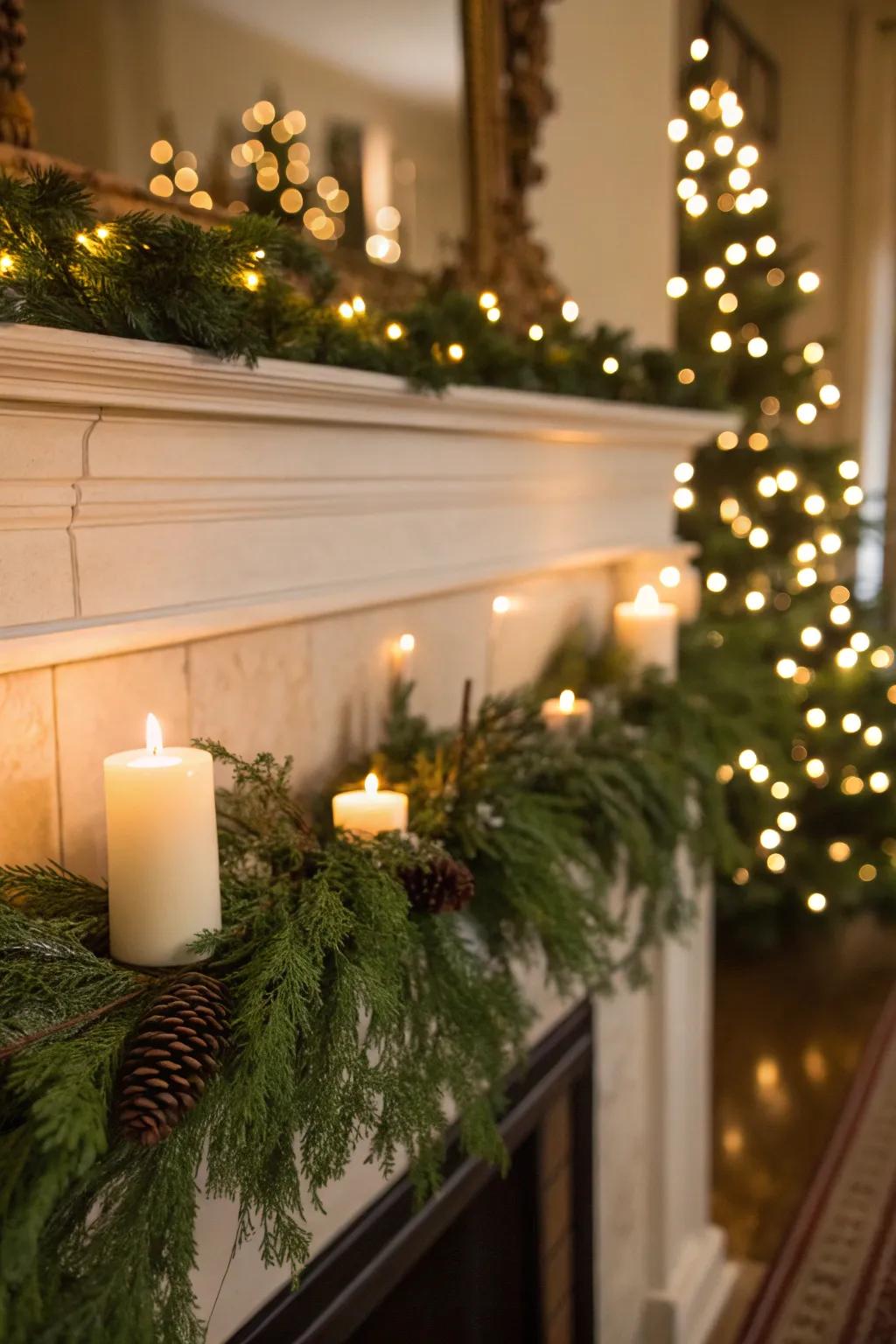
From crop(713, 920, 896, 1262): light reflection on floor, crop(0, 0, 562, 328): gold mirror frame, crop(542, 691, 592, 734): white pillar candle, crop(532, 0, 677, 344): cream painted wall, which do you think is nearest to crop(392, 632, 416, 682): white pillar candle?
crop(542, 691, 592, 734): white pillar candle

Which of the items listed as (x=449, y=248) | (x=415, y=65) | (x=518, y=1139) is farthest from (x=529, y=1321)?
(x=415, y=65)

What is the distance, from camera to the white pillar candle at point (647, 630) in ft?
5.65

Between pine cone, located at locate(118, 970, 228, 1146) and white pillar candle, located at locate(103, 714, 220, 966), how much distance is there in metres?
0.05

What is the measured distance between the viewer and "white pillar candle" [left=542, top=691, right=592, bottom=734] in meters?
1.40

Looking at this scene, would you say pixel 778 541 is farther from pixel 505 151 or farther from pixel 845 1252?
pixel 505 151

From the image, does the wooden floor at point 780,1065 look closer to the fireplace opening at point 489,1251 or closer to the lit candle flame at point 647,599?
the fireplace opening at point 489,1251

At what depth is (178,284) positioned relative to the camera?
85 cm

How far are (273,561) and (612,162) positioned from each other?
1.24 meters

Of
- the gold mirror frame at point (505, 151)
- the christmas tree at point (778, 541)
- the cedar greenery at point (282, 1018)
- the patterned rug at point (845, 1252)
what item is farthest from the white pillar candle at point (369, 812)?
the christmas tree at point (778, 541)

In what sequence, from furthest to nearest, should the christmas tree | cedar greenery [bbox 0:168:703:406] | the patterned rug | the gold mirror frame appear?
the christmas tree → the patterned rug → the gold mirror frame → cedar greenery [bbox 0:168:703:406]

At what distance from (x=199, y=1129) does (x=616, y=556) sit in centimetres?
121

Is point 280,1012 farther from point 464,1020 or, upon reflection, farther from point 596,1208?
point 596,1208

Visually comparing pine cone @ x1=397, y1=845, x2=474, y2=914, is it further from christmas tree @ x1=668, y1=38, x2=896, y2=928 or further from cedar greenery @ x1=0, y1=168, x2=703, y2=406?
christmas tree @ x1=668, y1=38, x2=896, y2=928

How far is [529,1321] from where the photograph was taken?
1.59m
